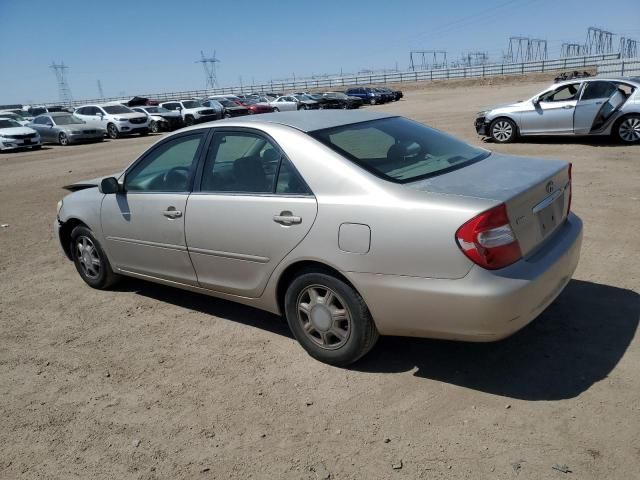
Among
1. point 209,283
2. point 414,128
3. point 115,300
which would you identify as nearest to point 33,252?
point 115,300

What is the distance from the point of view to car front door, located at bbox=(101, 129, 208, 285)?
13.4 ft

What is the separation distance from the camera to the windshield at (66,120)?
24.6m

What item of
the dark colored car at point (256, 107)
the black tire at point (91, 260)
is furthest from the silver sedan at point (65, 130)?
the black tire at point (91, 260)

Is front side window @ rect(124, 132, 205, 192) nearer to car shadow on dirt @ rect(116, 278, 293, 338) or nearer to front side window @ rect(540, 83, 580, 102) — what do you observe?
car shadow on dirt @ rect(116, 278, 293, 338)

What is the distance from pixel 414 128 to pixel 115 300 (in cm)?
319

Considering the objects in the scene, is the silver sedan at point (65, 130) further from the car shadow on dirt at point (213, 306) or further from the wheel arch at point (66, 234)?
the car shadow on dirt at point (213, 306)

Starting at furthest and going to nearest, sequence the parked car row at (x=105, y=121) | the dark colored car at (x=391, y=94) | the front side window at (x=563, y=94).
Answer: the dark colored car at (x=391, y=94), the parked car row at (x=105, y=121), the front side window at (x=563, y=94)

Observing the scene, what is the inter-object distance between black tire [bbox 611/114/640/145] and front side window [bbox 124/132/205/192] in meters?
10.4

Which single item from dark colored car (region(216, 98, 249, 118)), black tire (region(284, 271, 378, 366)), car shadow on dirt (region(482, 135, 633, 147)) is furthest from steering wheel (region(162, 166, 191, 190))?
dark colored car (region(216, 98, 249, 118))

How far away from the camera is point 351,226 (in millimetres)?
3084

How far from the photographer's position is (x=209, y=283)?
4008mm

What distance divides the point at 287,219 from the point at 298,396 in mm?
1104

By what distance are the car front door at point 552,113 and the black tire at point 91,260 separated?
411 inches

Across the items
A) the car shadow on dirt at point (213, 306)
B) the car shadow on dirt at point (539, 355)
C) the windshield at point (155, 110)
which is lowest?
the car shadow on dirt at point (213, 306)
